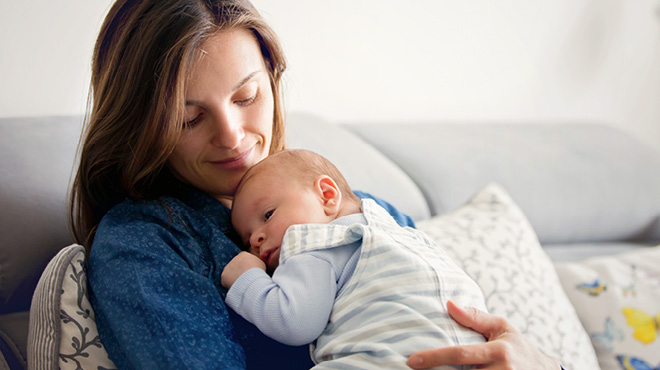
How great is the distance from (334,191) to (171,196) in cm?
30

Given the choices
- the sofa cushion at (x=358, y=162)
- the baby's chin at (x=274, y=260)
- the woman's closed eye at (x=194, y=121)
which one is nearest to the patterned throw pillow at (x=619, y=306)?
the sofa cushion at (x=358, y=162)

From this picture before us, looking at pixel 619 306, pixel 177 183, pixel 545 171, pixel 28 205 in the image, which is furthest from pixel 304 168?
pixel 545 171

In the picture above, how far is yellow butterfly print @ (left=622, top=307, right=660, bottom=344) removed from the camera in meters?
1.42

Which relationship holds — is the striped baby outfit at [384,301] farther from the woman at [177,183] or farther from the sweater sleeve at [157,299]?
the sweater sleeve at [157,299]

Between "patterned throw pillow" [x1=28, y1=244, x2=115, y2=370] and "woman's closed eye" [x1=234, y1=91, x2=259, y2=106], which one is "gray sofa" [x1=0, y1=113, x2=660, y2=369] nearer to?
"patterned throw pillow" [x1=28, y1=244, x2=115, y2=370]

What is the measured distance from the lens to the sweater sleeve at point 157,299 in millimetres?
808

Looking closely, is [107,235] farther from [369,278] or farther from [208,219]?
[369,278]

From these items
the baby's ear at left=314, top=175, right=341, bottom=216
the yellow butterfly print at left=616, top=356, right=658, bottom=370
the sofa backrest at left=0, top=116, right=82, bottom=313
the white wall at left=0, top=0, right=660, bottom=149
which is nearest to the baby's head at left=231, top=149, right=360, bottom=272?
the baby's ear at left=314, top=175, right=341, bottom=216

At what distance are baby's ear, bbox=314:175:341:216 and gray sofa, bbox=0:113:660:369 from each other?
0.46m

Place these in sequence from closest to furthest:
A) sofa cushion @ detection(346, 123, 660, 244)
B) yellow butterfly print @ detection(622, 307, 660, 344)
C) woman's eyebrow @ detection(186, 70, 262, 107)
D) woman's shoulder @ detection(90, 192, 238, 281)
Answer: woman's shoulder @ detection(90, 192, 238, 281)
woman's eyebrow @ detection(186, 70, 262, 107)
yellow butterfly print @ detection(622, 307, 660, 344)
sofa cushion @ detection(346, 123, 660, 244)

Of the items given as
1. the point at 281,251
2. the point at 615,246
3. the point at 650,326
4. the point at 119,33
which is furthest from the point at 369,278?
the point at 615,246

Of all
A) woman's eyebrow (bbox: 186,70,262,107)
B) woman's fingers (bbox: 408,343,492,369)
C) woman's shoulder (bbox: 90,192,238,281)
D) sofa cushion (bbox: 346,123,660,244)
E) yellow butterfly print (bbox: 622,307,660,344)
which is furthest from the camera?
sofa cushion (bbox: 346,123,660,244)

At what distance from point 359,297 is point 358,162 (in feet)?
2.50

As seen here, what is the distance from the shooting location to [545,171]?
1.91m
